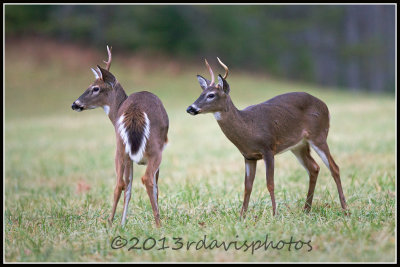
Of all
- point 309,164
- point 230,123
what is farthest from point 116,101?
point 309,164

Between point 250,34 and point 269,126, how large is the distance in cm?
3182

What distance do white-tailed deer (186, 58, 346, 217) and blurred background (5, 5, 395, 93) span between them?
24.9 m

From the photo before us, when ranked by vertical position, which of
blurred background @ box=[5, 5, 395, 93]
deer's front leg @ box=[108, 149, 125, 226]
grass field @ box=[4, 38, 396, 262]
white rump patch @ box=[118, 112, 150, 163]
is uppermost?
blurred background @ box=[5, 5, 395, 93]

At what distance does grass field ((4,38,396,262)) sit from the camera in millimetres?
4078

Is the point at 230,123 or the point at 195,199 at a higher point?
the point at 230,123

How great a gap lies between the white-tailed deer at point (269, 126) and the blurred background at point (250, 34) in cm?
2486

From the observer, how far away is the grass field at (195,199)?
4.08 m

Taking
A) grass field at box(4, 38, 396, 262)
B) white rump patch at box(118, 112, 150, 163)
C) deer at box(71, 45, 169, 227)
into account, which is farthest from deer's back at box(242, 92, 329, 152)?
white rump patch at box(118, 112, 150, 163)

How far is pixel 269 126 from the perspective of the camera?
528cm

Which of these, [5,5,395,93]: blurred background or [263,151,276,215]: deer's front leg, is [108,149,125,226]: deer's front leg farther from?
[5,5,395,93]: blurred background

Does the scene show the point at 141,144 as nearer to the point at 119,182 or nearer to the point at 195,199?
the point at 119,182

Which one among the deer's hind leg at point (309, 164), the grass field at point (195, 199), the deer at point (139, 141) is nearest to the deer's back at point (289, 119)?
the deer's hind leg at point (309, 164)

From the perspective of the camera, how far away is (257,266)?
150 inches

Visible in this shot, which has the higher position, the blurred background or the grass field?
the blurred background
